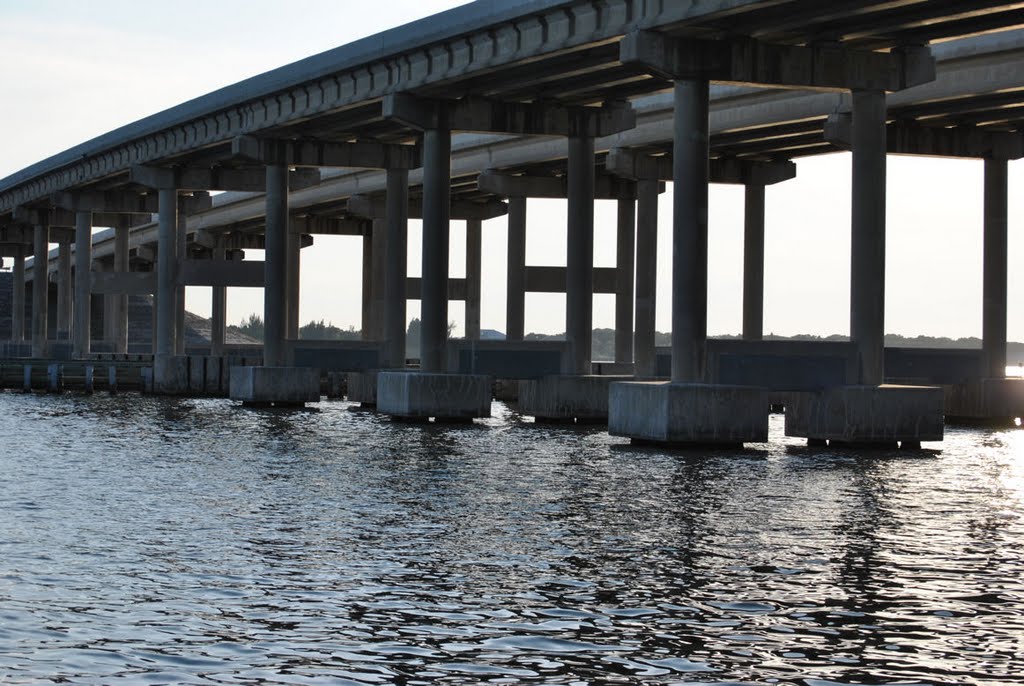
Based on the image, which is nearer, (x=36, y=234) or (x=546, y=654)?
(x=546, y=654)

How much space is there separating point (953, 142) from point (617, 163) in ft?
53.1

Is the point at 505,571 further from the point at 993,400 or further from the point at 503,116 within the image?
the point at 993,400

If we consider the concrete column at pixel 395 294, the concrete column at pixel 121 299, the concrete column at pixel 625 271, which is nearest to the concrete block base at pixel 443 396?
the concrete column at pixel 395 294

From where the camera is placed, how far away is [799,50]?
44.0 meters

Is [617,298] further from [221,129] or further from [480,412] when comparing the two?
[480,412]

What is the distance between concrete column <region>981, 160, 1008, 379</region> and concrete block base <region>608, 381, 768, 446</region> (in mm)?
23236

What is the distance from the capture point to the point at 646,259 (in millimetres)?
75250

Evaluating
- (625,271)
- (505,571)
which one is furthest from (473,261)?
(505,571)

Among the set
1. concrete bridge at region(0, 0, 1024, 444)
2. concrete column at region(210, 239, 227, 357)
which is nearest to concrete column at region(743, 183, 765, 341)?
concrete bridge at region(0, 0, 1024, 444)

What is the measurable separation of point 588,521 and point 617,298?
58.0 meters

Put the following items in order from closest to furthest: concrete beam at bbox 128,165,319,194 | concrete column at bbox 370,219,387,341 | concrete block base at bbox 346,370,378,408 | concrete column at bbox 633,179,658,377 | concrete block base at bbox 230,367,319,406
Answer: concrete block base at bbox 230,367,319,406 < concrete block base at bbox 346,370,378,408 < concrete column at bbox 633,179,658,377 < concrete beam at bbox 128,165,319,194 < concrete column at bbox 370,219,387,341

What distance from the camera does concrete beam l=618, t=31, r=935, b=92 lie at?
4331cm

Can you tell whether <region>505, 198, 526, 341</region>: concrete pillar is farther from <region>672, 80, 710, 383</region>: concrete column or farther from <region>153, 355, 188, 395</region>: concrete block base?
<region>672, 80, 710, 383</region>: concrete column

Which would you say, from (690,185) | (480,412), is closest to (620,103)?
(480,412)
